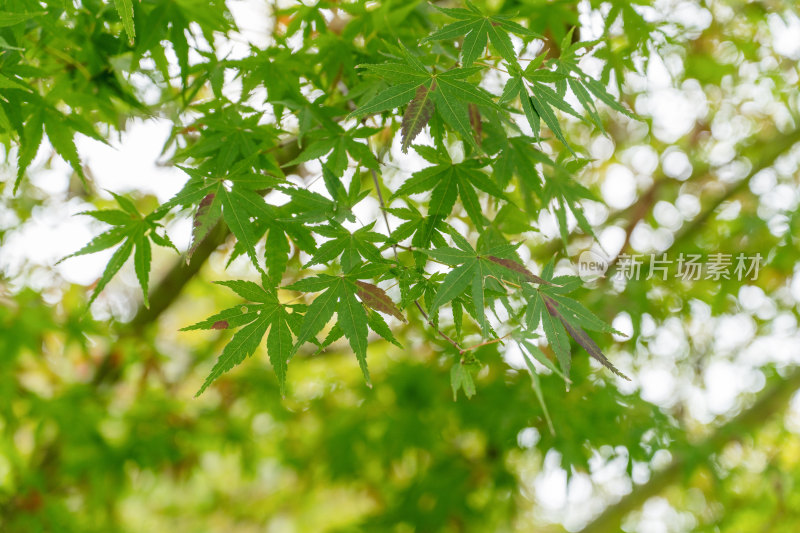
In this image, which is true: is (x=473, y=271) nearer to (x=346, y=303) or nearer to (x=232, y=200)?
(x=346, y=303)

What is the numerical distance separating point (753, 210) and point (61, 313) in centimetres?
209

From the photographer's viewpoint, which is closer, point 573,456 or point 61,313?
point 573,456

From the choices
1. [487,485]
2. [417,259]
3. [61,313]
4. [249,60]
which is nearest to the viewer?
[417,259]

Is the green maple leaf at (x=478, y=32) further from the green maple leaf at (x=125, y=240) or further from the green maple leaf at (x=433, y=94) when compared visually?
the green maple leaf at (x=125, y=240)

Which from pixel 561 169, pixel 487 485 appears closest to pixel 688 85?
pixel 561 169

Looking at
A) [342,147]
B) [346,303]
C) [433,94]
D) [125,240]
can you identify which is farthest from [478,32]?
[125,240]

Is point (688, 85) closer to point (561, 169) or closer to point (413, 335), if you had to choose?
point (413, 335)

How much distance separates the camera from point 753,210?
1.78 m

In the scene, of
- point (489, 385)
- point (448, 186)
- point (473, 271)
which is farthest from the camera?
point (489, 385)

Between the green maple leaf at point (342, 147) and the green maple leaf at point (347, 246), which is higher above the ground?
the green maple leaf at point (342, 147)

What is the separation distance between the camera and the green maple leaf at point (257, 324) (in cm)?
66

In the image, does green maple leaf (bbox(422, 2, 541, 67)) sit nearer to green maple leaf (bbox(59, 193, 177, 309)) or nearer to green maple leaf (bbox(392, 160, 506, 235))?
green maple leaf (bbox(392, 160, 506, 235))

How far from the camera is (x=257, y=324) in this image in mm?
682

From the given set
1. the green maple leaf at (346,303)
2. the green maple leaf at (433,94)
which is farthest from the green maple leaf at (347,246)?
the green maple leaf at (433,94)
